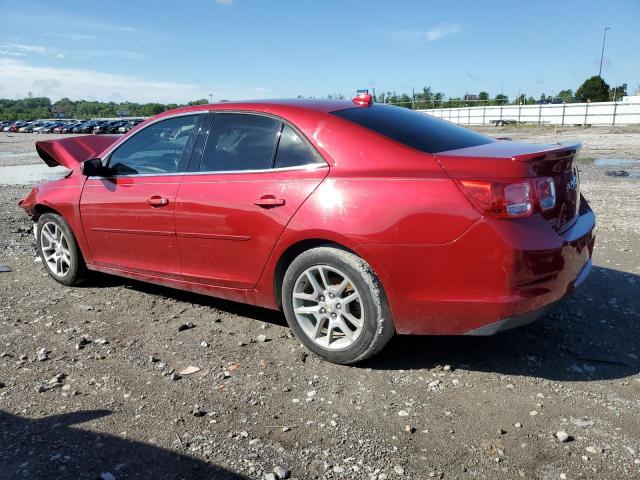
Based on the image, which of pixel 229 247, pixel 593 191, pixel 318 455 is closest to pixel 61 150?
pixel 229 247

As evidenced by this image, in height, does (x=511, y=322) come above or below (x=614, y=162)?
above

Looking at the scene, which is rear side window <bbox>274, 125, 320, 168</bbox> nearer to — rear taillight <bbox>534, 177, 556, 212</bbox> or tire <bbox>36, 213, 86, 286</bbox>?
rear taillight <bbox>534, 177, 556, 212</bbox>

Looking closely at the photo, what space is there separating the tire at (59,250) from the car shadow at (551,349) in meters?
3.17

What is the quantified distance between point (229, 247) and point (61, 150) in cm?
284

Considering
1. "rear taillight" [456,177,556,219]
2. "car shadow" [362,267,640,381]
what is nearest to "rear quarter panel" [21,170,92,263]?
"car shadow" [362,267,640,381]

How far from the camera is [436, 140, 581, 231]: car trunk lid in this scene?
9.80 feet

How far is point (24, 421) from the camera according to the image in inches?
118

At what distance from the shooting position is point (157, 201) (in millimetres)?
4262

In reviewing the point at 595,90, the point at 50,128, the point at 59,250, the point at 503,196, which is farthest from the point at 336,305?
the point at 50,128

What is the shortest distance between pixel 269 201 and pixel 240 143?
0.64 meters

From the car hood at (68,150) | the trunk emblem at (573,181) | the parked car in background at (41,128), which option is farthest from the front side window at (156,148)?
the parked car in background at (41,128)

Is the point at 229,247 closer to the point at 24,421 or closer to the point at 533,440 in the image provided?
the point at 24,421

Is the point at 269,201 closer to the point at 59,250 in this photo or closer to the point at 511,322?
the point at 511,322

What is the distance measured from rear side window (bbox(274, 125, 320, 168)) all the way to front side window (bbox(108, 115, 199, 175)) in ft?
3.16
